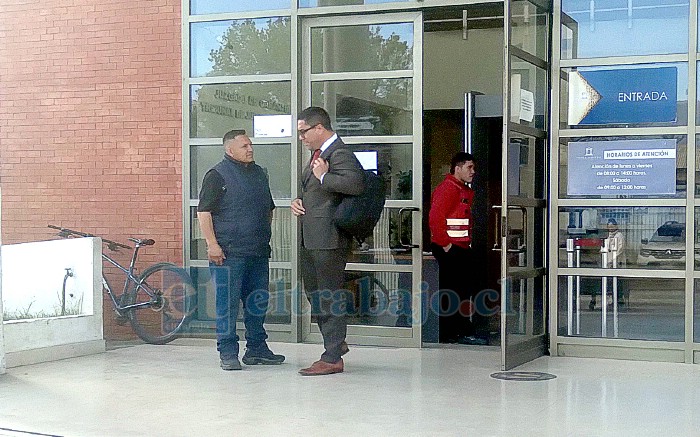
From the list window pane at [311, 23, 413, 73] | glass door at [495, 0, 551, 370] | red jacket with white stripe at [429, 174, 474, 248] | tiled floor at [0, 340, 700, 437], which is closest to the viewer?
tiled floor at [0, 340, 700, 437]

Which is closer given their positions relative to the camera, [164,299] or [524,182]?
[524,182]

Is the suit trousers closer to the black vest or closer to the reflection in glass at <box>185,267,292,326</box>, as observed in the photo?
the black vest

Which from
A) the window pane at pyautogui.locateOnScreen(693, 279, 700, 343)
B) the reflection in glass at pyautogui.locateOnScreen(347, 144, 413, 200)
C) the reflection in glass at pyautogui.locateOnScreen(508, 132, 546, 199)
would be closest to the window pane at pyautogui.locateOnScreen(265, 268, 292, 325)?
the reflection in glass at pyautogui.locateOnScreen(347, 144, 413, 200)

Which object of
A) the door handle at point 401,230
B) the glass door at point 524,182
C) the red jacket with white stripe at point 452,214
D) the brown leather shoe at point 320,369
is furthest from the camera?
the red jacket with white stripe at point 452,214

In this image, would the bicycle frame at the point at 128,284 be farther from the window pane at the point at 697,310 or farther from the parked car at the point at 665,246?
the window pane at the point at 697,310

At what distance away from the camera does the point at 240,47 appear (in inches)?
410

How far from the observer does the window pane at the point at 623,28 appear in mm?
8875

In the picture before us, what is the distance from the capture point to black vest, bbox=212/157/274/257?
28.3 feet

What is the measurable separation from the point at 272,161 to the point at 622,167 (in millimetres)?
3317

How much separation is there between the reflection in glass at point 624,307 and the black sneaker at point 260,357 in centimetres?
252

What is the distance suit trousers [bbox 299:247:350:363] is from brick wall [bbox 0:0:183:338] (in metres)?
2.69

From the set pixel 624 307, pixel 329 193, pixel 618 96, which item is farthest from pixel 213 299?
pixel 618 96

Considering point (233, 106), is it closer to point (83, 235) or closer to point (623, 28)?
point (83, 235)

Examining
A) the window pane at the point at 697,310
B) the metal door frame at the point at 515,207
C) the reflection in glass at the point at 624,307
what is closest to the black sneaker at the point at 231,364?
the metal door frame at the point at 515,207
